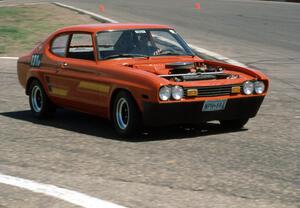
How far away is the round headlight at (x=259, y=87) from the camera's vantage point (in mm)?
9234

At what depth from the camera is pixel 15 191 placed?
6473mm

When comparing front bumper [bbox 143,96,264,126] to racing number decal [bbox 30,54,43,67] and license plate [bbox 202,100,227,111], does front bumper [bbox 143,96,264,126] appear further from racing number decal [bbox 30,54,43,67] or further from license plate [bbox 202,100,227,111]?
racing number decal [bbox 30,54,43,67]

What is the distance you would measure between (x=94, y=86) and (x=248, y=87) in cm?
191

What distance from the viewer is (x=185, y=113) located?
868 cm

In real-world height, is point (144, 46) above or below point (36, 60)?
above

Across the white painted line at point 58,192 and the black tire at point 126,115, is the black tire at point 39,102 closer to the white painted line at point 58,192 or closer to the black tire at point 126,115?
the black tire at point 126,115

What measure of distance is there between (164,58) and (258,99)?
1344 mm

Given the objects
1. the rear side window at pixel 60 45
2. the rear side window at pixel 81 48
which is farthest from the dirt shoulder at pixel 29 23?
the rear side window at pixel 81 48

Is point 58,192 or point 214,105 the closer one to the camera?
point 58,192

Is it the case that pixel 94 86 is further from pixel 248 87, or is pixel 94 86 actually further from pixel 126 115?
pixel 248 87

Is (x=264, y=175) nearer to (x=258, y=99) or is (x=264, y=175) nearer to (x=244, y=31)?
(x=258, y=99)

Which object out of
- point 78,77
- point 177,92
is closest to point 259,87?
point 177,92

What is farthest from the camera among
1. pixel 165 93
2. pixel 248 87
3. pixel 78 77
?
pixel 78 77

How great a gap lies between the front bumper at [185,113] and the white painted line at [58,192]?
2.11 m
